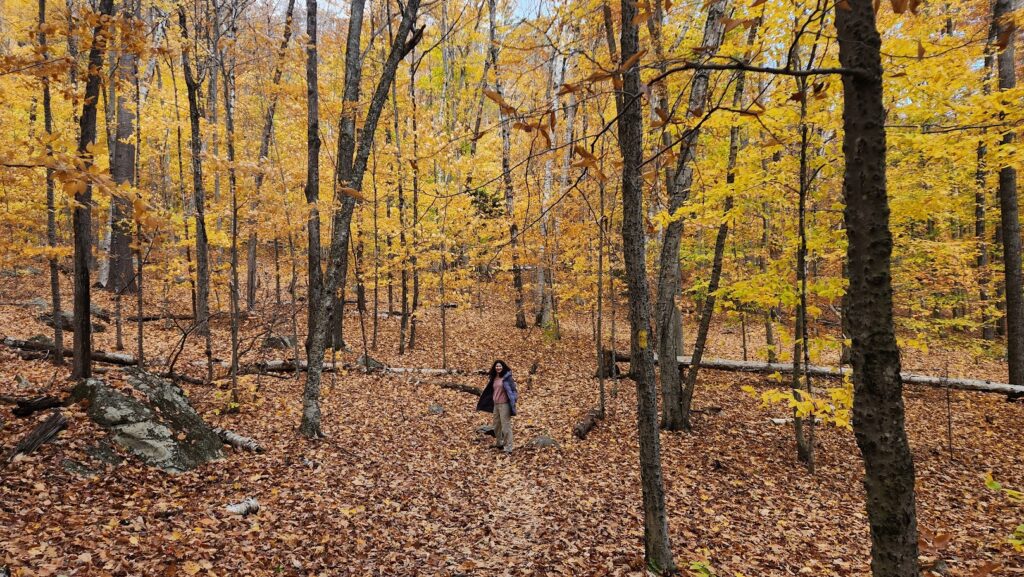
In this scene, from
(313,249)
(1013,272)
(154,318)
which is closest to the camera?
(313,249)

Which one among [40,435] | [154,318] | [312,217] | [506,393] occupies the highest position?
[312,217]

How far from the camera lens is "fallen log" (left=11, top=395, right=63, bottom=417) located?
18.2 feet

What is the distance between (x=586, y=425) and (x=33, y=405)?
319 inches

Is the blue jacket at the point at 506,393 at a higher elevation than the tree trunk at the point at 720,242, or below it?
below

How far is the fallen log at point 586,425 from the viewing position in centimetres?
877

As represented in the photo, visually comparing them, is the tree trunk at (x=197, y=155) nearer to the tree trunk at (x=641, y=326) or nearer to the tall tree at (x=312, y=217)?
the tall tree at (x=312, y=217)

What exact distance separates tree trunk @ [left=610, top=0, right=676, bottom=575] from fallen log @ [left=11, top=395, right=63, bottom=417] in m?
7.08

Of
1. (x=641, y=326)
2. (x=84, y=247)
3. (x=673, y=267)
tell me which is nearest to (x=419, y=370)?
(x=673, y=267)

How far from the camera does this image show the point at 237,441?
6664mm

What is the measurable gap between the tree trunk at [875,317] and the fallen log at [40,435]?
7157 millimetres

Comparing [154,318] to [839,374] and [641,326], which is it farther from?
[839,374]

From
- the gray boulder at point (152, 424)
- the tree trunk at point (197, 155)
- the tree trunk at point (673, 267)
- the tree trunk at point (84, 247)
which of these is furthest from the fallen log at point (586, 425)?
the tree trunk at point (84, 247)

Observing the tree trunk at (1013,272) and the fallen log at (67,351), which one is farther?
the tree trunk at (1013,272)

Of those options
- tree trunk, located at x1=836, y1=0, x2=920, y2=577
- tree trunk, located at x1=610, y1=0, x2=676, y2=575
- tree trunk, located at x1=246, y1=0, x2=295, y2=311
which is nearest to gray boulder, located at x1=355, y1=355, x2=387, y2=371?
tree trunk, located at x1=246, y1=0, x2=295, y2=311
